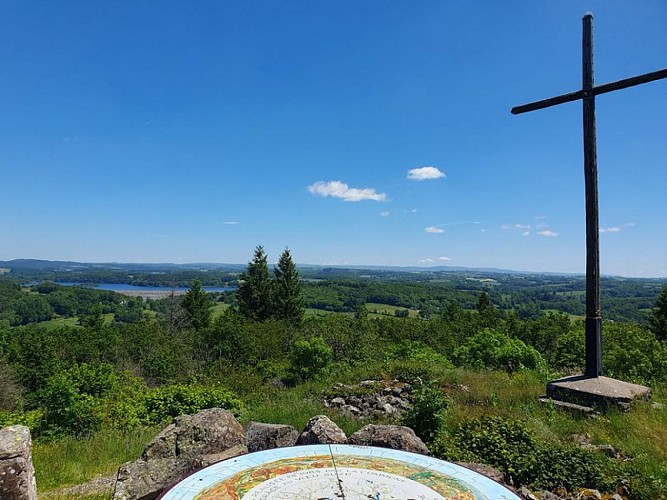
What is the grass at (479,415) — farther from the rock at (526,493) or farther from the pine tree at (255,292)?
the pine tree at (255,292)

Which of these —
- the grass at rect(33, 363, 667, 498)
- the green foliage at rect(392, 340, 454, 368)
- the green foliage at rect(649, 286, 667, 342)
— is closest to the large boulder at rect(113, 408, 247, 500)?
the grass at rect(33, 363, 667, 498)

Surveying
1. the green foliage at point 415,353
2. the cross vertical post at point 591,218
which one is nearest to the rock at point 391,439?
the cross vertical post at point 591,218

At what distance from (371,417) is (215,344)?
16.1 metres

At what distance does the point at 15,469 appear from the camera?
10.9 ft

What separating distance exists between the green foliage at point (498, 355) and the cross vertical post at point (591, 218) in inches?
227

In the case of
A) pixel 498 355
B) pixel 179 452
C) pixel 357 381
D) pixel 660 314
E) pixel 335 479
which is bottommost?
pixel 660 314

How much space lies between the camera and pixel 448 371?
35.3ft

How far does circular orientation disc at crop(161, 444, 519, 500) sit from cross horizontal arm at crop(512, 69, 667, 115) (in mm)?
5804

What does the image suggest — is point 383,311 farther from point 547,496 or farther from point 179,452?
point 547,496

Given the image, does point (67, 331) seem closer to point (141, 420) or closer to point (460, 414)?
point (141, 420)

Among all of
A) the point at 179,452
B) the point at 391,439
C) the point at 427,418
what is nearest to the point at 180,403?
the point at 179,452

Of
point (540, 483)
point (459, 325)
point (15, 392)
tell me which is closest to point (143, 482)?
point (540, 483)

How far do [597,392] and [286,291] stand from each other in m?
42.0

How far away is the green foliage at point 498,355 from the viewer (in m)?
12.2
